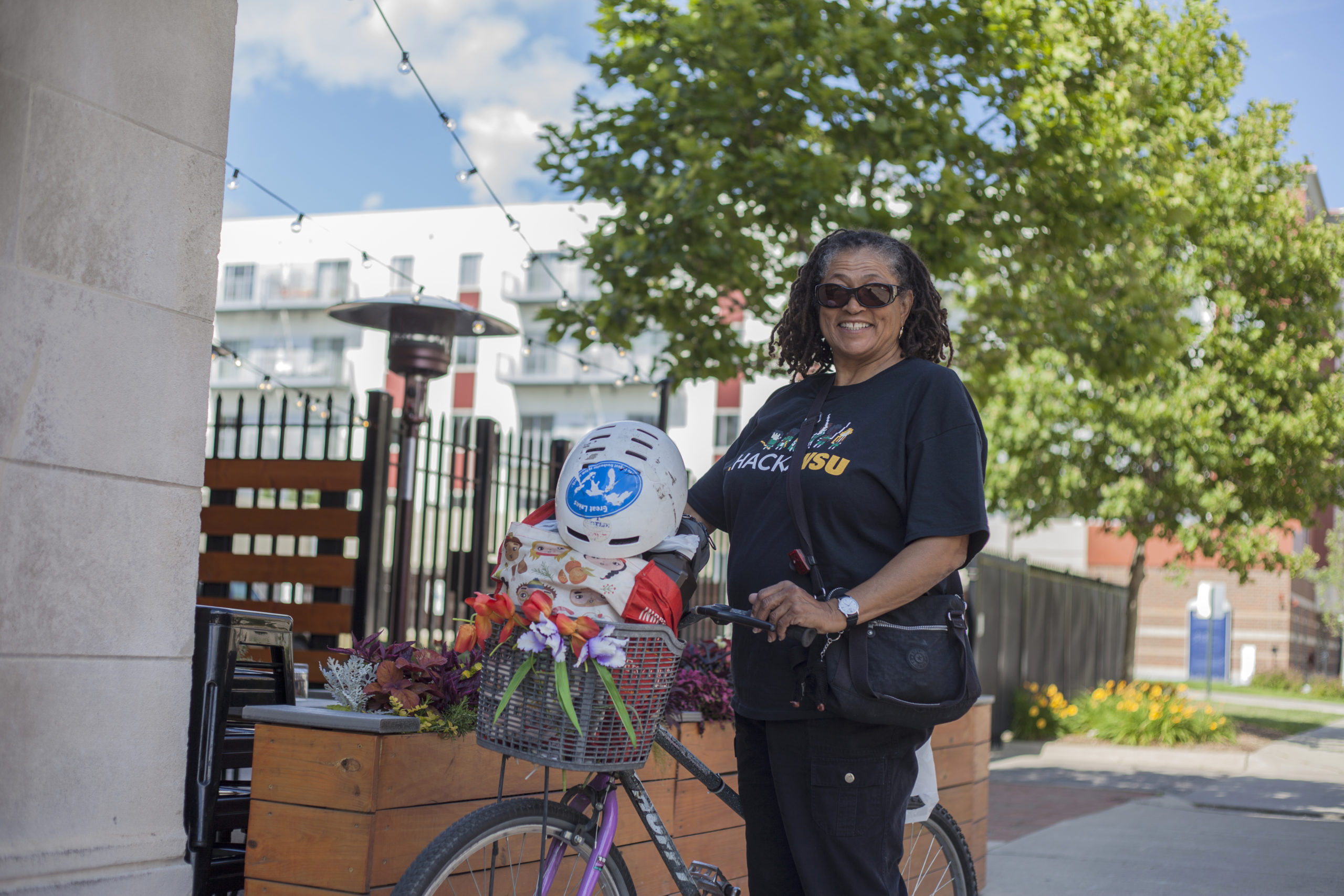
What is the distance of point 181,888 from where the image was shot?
3.41 m

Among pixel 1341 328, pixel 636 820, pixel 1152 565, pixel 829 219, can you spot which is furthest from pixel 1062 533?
pixel 636 820

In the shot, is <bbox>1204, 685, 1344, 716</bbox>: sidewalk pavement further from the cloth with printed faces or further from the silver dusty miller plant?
the cloth with printed faces

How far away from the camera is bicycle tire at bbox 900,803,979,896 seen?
3.71 metres

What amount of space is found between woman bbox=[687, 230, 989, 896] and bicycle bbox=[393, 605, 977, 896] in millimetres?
159


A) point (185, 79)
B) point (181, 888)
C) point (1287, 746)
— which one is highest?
point (185, 79)

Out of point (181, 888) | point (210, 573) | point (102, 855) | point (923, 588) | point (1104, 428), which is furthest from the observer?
point (1104, 428)

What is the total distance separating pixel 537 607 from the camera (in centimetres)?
240

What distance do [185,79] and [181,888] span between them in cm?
220

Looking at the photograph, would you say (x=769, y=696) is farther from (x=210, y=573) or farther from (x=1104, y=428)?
(x=1104, y=428)

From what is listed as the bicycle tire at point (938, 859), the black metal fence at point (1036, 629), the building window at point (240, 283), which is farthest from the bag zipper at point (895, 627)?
the building window at point (240, 283)

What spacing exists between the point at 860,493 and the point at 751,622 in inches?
14.7

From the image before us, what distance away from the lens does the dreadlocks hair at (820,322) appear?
2.89 meters

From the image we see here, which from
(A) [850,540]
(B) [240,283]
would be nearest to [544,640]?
(A) [850,540]

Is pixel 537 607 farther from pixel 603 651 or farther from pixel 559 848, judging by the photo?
pixel 559 848
